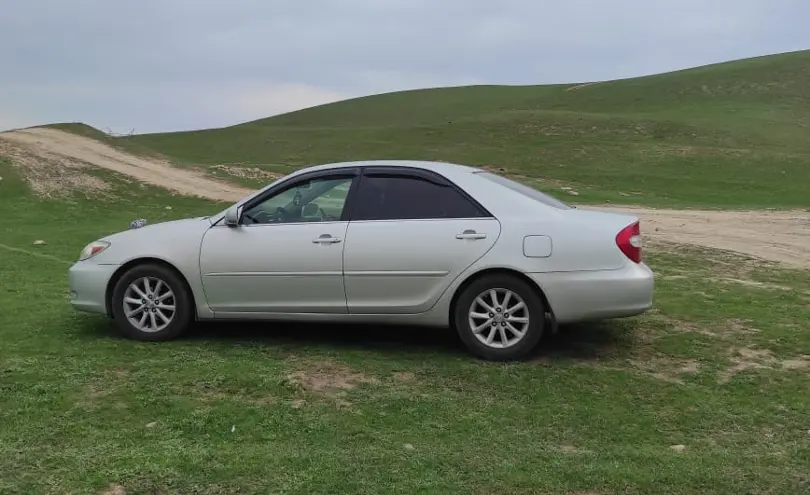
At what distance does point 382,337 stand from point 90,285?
2.41 metres

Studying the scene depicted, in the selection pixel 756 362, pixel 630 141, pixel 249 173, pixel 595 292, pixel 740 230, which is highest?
pixel 630 141

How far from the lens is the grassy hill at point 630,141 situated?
92.0 feet

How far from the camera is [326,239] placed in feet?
20.1

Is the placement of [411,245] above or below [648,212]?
above

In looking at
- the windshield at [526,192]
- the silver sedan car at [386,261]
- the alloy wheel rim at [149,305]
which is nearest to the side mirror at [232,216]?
the silver sedan car at [386,261]

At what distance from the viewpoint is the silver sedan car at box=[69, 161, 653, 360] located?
19.1 ft

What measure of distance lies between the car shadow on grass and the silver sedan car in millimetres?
261

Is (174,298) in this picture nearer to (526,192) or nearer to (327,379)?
(327,379)

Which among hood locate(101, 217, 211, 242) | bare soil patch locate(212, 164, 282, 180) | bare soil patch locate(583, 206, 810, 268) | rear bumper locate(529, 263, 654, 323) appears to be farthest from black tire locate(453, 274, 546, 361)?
bare soil patch locate(212, 164, 282, 180)

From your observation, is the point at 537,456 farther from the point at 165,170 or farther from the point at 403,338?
the point at 165,170

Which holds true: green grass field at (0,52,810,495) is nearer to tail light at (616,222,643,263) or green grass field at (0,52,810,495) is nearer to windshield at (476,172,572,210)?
tail light at (616,222,643,263)

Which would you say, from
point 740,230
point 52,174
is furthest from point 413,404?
point 52,174

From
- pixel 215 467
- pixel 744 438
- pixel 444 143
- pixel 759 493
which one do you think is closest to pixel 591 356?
pixel 744 438

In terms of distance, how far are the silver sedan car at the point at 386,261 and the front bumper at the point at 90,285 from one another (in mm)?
10
